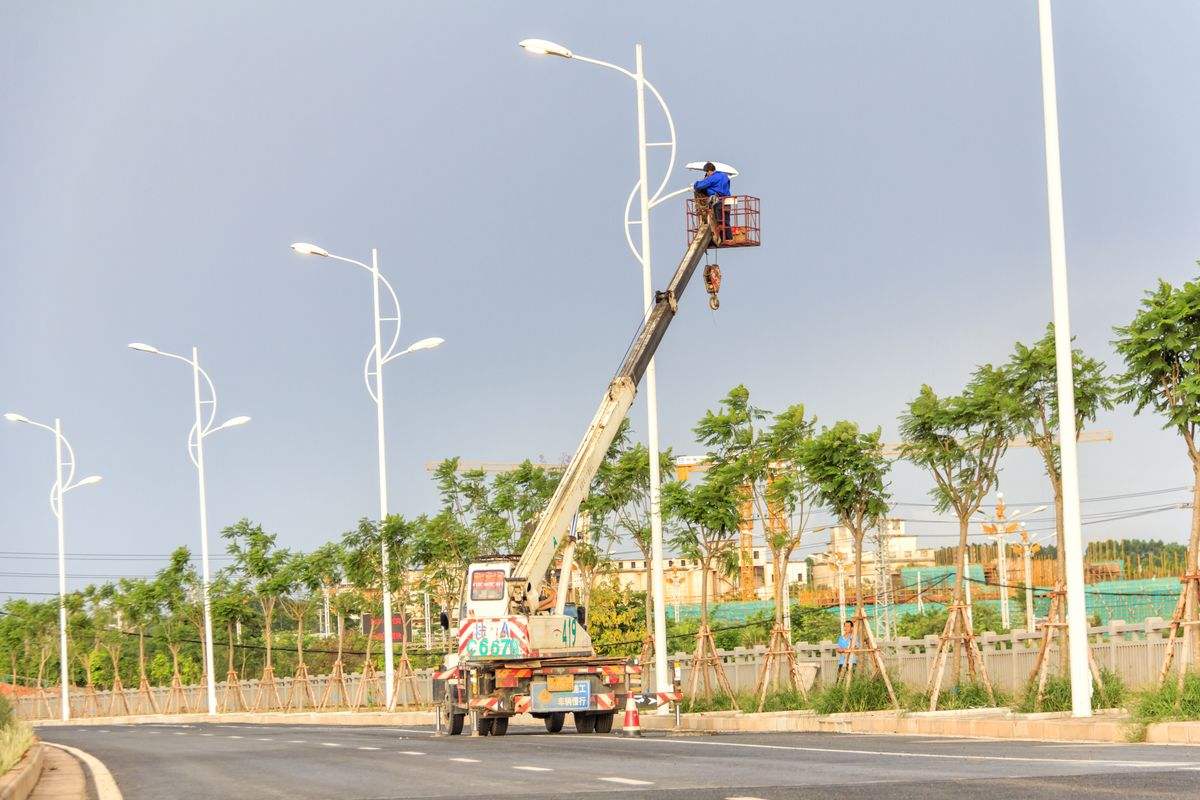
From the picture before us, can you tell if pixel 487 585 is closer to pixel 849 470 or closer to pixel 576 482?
pixel 576 482

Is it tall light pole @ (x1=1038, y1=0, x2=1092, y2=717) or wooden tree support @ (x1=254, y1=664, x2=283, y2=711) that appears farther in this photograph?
wooden tree support @ (x1=254, y1=664, x2=283, y2=711)

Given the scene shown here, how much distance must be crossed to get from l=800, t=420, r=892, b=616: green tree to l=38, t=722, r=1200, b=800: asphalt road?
5556mm

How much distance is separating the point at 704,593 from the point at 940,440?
27.7ft

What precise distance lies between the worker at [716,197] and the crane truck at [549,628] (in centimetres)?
31

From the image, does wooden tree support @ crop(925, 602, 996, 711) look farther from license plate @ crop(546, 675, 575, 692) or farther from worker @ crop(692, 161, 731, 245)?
worker @ crop(692, 161, 731, 245)

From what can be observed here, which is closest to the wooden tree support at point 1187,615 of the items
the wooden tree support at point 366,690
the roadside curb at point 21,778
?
the roadside curb at point 21,778

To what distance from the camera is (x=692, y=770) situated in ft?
55.6

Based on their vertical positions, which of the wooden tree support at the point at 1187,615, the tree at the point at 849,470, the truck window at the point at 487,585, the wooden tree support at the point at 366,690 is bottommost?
the wooden tree support at the point at 366,690

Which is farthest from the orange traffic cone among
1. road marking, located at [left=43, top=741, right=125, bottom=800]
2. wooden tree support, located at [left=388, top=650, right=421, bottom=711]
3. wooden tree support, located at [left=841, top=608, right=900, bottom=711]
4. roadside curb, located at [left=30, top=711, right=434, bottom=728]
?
wooden tree support, located at [left=388, top=650, right=421, bottom=711]

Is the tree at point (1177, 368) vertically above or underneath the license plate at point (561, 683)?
above

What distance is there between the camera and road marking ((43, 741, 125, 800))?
1750 cm

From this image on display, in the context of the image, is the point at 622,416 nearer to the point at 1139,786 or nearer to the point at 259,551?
the point at 1139,786

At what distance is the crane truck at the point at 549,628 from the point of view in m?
31.3

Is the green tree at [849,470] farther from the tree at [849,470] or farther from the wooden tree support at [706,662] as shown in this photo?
the wooden tree support at [706,662]
